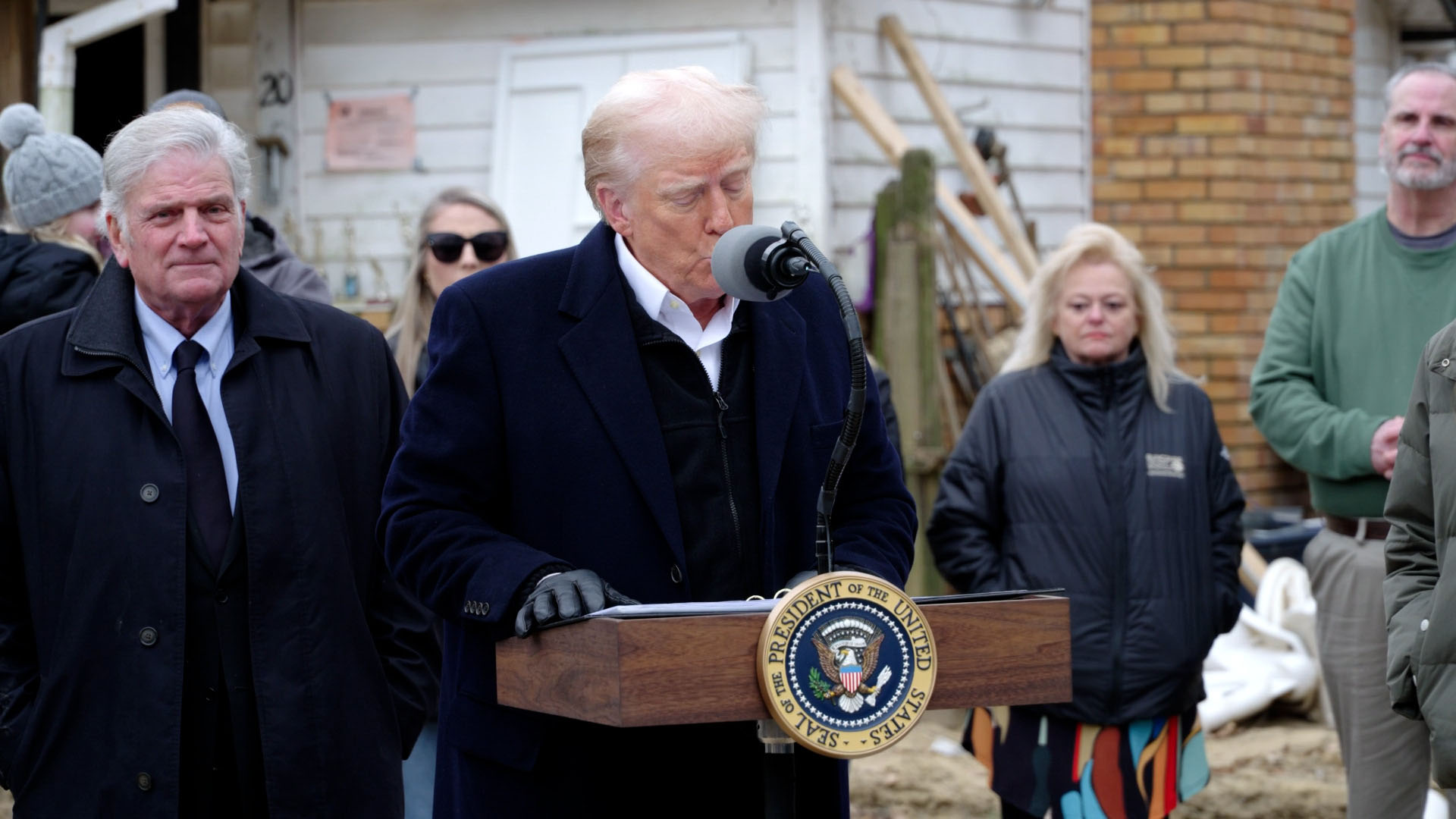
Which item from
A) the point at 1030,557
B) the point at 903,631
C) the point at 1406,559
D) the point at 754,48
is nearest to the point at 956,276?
the point at 754,48

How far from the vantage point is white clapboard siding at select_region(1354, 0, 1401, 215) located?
1043 cm

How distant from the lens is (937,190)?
8320mm

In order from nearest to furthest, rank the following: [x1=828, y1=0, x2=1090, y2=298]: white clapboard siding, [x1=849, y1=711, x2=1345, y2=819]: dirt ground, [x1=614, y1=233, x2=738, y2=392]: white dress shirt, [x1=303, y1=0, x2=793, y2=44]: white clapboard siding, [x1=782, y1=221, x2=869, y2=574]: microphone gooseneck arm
A: [x1=782, y1=221, x2=869, y2=574]: microphone gooseneck arm
[x1=614, y1=233, x2=738, y2=392]: white dress shirt
[x1=849, y1=711, x2=1345, y2=819]: dirt ground
[x1=303, y1=0, x2=793, y2=44]: white clapboard siding
[x1=828, y1=0, x2=1090, y2=298]: white clapboard siding

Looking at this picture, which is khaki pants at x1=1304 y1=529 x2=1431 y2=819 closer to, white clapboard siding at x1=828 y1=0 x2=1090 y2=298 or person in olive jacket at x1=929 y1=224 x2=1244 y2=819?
person in olive jacket at x1=929 y1=224 x2=1244 y2=819

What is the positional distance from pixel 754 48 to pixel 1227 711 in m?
3.83

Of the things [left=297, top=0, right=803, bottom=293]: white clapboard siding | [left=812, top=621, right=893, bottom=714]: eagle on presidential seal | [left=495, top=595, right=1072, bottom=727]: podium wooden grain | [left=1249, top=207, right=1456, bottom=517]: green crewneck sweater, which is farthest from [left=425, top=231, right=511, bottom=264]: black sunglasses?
[left=297, top=0, right=803, bottom=293]: white clapboard siding

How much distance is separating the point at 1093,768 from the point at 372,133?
539 cm

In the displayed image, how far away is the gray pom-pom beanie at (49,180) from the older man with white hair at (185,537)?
1.47 meters

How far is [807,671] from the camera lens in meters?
2.14

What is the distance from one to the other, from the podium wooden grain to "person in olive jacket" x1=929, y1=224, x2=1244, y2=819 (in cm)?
237

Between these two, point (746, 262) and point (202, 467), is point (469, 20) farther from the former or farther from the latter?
point (746, 262)

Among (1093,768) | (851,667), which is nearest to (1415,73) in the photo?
(1093,768)

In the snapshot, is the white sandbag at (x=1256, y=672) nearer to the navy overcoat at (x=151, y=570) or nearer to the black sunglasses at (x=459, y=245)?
the black sunglasses at (x=459, y=245)

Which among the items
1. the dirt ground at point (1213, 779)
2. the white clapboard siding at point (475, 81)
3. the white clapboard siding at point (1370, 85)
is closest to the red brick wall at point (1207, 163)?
the white clapboard siding at point (1370, 85)
